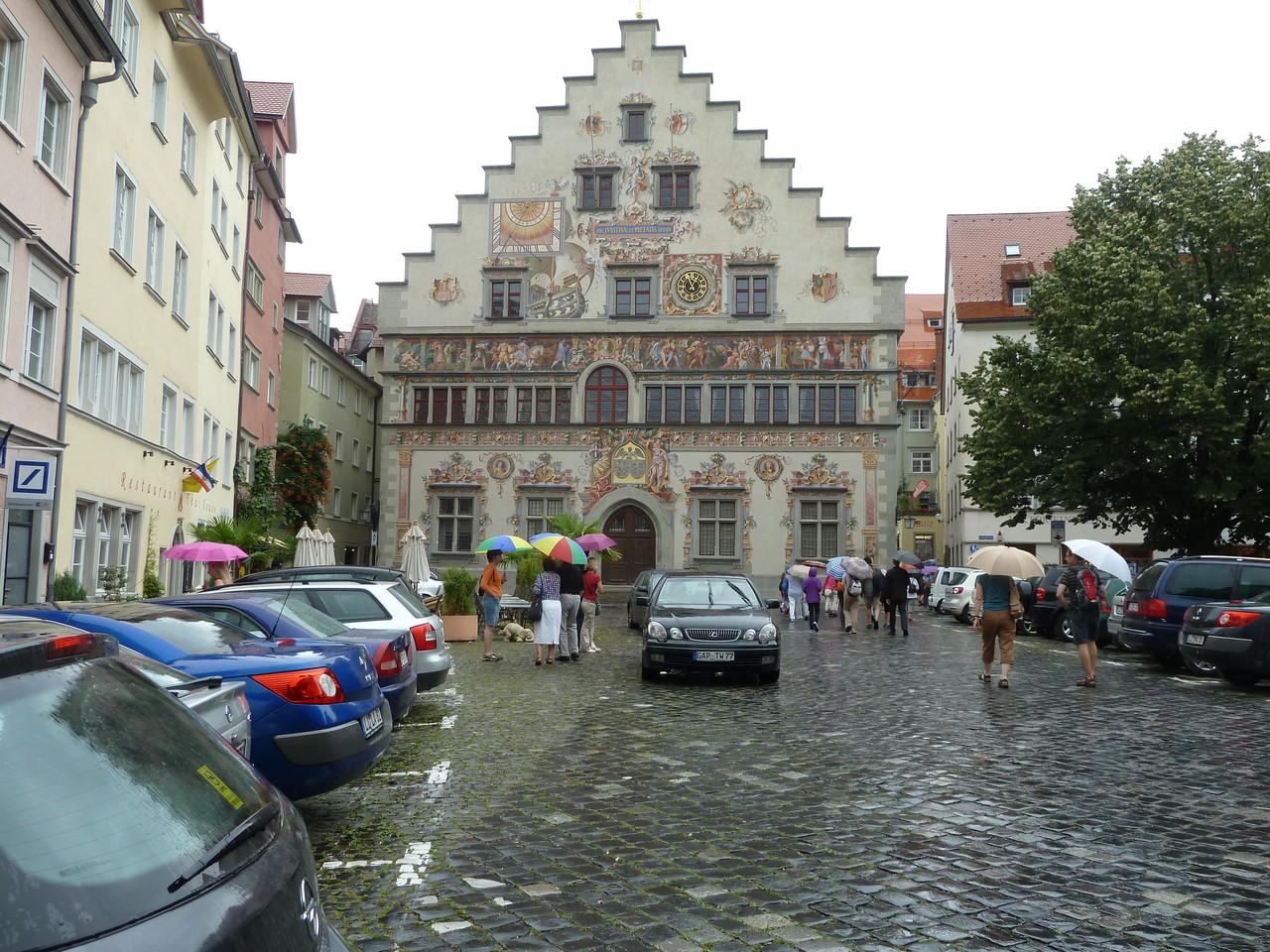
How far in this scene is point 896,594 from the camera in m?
25.9

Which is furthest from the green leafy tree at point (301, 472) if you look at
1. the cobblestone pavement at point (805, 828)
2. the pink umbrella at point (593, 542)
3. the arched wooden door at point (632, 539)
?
the cobblestone pavement at point (805, 828)

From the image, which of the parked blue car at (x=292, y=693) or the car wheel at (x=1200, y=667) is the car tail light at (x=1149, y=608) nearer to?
the car wheel at (x=1200, y=667)

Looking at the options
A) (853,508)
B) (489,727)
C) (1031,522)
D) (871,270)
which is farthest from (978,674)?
(871,270)

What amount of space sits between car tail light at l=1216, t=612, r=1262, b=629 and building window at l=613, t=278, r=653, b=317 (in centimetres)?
2990

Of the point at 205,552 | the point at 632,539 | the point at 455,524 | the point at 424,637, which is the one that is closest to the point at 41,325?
the point at 205,552

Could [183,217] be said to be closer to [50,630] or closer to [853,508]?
[50,630]

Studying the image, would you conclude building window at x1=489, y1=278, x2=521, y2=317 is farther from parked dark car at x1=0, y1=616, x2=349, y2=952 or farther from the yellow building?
parked dark car at x1=0, y1=616, x2=349, y2=952

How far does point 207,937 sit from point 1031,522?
3303 centimetres

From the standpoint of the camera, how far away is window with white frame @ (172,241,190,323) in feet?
76.1

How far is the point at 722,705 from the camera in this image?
42.0 ft

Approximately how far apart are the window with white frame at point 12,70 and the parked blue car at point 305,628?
7.53m

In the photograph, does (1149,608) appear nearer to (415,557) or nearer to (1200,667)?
(1200,667)

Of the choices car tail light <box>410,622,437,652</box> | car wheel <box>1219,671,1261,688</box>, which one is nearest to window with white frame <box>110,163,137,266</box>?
car tail light <box>410,622,437,652</box>

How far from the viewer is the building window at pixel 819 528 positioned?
4188cm
